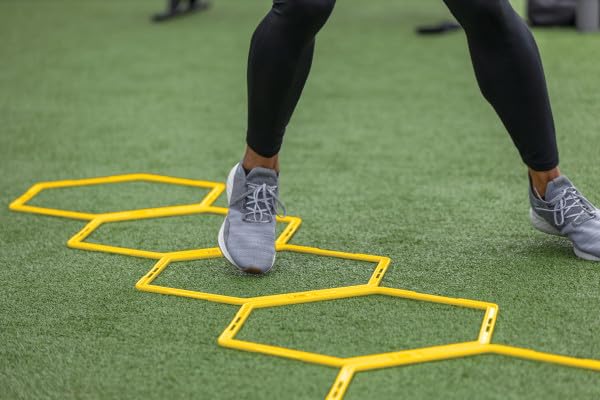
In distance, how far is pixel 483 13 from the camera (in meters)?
1.54

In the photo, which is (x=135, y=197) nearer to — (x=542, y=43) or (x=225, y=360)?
(x=225, y=360)

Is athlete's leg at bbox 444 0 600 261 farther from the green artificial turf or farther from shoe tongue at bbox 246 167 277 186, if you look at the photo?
shoe tongue at bbox 246 167 277 186

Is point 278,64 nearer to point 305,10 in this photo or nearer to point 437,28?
point 305,10

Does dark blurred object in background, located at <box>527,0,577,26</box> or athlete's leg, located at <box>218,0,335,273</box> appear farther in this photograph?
dark blurred object in background, located at <box>527,0,577,26</box>

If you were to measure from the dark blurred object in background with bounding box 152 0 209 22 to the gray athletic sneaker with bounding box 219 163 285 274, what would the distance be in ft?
8.43

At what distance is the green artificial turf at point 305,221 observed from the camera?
1.36 meters

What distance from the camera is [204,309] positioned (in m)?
1.57

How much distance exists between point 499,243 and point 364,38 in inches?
81.5

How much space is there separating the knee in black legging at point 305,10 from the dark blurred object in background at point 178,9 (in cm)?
271

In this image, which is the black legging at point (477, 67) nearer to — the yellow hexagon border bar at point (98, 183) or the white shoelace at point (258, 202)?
the white shoelace at point (258, 202)

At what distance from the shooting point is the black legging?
1556 millimetres

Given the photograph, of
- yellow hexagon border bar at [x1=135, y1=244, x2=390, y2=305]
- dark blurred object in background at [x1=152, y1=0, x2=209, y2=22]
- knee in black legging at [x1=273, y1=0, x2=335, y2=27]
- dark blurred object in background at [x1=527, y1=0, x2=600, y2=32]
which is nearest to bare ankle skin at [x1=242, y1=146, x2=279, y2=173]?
yellow hexagon border bar at [x1=135, y1=244, x2=390, y2=305]

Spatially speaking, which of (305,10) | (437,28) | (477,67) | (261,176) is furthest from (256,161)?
(437,28)

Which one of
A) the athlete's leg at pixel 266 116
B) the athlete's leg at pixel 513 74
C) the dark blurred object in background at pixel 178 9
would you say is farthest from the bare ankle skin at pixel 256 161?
the dark blurred object in background at pixel 178 9
